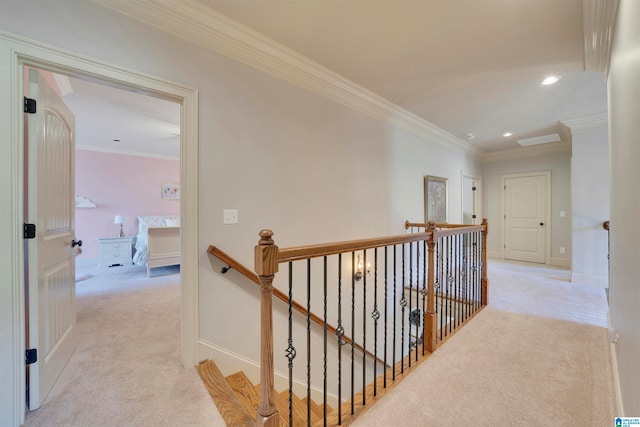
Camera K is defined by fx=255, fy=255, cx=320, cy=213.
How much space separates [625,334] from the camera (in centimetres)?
128

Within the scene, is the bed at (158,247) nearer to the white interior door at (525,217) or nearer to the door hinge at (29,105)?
the door hinge at (29,105)

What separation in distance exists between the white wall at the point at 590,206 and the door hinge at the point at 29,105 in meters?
6.00

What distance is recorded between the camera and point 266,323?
3.51 ft

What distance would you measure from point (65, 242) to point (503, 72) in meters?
4.12

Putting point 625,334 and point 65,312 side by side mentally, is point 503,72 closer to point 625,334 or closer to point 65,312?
point 625,334

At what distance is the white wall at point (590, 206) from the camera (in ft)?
12.1

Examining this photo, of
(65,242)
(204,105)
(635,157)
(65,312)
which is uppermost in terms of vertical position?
(204,105)

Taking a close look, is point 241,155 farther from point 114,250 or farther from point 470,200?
point 470,200

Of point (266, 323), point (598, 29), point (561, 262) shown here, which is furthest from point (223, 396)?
point (561, 262)

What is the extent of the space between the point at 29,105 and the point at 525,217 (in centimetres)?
738

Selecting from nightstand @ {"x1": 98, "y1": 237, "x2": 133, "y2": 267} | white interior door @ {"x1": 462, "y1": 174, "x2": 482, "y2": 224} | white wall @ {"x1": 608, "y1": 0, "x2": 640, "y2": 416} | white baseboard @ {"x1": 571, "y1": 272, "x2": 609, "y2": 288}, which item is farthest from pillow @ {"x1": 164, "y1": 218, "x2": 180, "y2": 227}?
white baseboard @ {"x1": 571, "y1": 272, "x2": 609, "y2": 288}

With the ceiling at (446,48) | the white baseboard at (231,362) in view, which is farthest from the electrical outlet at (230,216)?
the ceiling at (446,48)

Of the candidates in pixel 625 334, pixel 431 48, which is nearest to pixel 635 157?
pixel 625 334

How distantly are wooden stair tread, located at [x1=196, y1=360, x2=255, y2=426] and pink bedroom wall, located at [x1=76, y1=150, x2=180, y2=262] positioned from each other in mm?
5168
